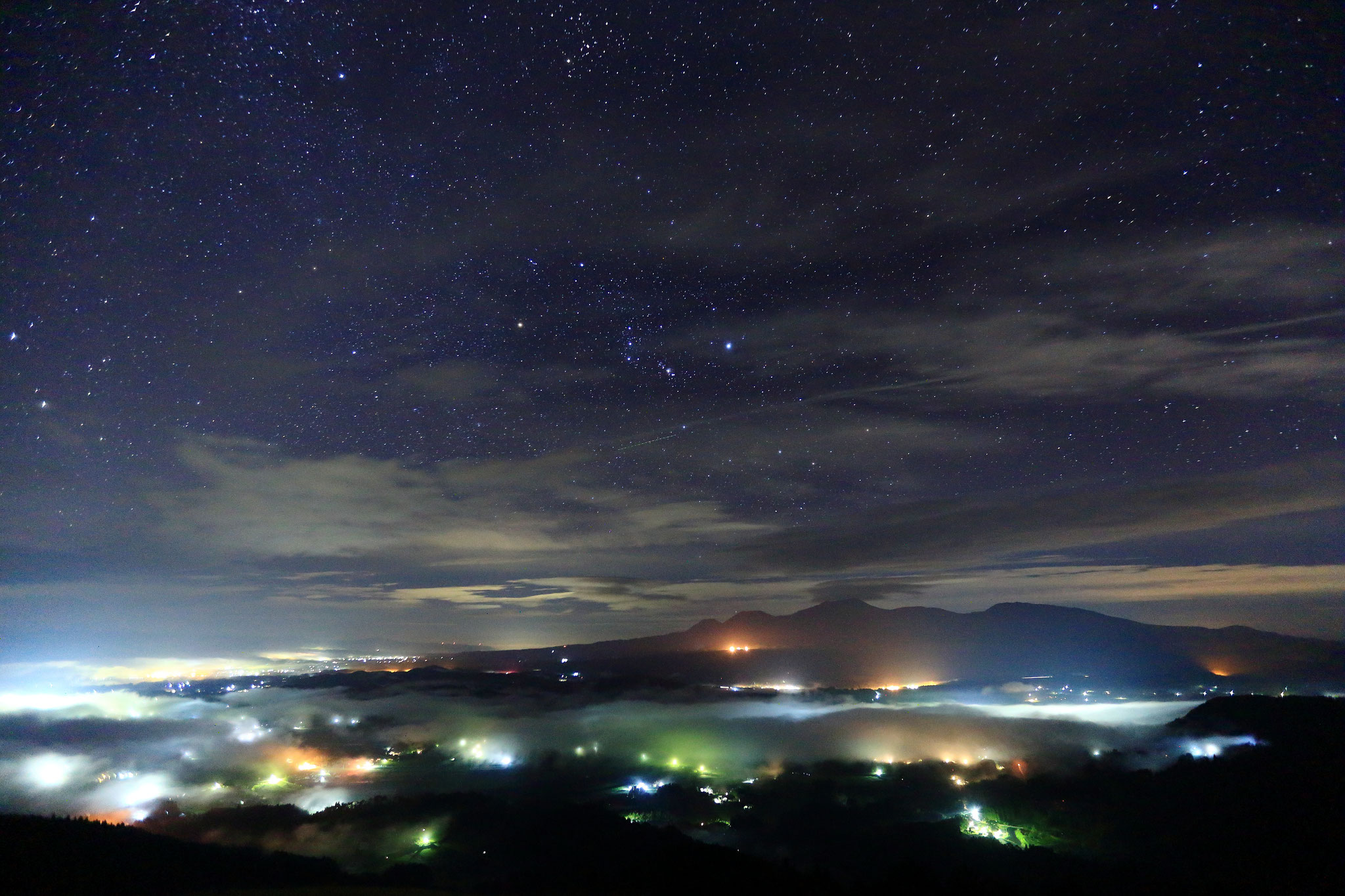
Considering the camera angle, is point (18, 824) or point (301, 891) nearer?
point (301, 891)

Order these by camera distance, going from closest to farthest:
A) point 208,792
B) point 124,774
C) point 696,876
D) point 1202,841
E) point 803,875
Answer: point 696,876 < point 803,875 < point 1202,841 < point 208,792 < point 124,774

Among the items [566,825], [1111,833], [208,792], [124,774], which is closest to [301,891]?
[566,825]

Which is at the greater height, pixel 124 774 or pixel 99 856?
pixel 99 856

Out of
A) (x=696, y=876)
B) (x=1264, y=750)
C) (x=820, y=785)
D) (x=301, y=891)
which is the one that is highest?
(x=301, y=891)

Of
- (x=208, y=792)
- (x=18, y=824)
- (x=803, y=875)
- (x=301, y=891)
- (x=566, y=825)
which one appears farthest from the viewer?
(x=208, y=792)

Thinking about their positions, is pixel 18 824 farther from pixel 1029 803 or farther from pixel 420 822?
pixel 1029 803

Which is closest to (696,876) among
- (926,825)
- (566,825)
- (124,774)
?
(566,825)

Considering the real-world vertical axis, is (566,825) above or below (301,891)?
below

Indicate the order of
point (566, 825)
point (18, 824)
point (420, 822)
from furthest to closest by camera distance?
point (420, 822), point (566, 825), point (18, 824)

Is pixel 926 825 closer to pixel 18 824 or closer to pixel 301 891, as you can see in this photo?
pixel 301 891
